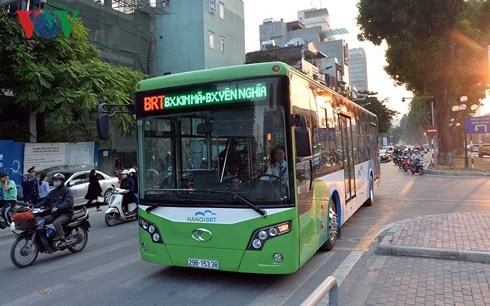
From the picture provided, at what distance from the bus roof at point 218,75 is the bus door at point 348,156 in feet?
11.5

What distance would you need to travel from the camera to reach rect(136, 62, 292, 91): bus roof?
5125 mm

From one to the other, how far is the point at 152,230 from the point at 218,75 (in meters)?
2.26

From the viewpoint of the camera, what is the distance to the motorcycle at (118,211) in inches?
438

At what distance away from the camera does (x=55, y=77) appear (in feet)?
55.2

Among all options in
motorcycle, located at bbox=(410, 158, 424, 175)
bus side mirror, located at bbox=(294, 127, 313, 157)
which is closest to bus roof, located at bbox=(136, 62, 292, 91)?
bus side mirror, located at bbox=(294, 127, 313, 157)

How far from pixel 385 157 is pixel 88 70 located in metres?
37.8

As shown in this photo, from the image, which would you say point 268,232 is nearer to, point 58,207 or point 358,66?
point 58,207

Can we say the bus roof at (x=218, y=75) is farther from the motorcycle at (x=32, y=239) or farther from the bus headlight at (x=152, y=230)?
the motorcycle at (x=32, y=239)

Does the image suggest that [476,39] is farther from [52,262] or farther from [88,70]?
[52,262]

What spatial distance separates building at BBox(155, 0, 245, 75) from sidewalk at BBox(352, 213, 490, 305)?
26.7 m

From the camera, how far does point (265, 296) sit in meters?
5.03

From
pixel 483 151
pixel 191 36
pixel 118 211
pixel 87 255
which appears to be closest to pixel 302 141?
pixel 87 255

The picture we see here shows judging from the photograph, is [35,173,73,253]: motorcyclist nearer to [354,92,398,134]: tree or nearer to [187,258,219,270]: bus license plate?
[187,258,219,270]: bus license plate

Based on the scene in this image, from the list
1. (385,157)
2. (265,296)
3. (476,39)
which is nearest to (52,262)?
(265,296)
